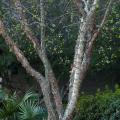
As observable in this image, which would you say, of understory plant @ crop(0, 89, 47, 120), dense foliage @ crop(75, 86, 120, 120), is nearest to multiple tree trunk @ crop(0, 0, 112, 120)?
dense foliage @ crop(75, 86, 120, 120)

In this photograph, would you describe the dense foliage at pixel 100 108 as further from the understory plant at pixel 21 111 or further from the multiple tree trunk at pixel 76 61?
the multiple tree trunk at pixel 76 61

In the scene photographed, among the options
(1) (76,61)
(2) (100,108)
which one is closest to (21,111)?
(2) (100,108)

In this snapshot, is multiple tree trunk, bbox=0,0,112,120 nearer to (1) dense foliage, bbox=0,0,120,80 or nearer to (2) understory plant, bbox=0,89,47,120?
(2) understory plant, bbox=0,89,47,120

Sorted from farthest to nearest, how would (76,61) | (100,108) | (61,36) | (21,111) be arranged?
1. (61,36)
2. (21,111)
3. (100,108)
4. (76,61)

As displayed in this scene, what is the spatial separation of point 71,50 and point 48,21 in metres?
1.26

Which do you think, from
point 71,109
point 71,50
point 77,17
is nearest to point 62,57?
point 71,50

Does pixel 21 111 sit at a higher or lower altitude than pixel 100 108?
higher

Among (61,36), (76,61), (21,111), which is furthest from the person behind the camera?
(61,36)

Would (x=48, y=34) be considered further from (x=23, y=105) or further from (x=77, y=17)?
(x=23, y=105)

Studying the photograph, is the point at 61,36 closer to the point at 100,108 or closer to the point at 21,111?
the point at 21,111

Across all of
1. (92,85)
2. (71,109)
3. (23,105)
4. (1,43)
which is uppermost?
(1,43)

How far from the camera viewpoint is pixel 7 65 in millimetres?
11352

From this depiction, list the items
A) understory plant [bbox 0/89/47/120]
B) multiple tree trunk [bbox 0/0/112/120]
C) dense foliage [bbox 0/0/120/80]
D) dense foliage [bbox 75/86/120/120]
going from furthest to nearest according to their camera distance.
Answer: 1. dense foliage [bbox 0/0/120/80]
2. understory plant [bbox 0/89/47/120]
3. dense foliage [bbox 75/86/120/120]
4. multiple tree trunk [bbox 0/0/112/120]

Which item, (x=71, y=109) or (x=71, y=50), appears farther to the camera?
(x=71, y=50)
